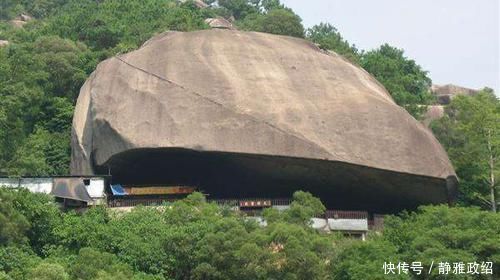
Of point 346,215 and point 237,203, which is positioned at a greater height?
point 237,203

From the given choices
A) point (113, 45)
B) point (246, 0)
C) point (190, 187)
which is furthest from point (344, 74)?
point (246, 0)

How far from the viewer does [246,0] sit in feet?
180

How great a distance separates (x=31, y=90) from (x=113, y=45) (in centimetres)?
834

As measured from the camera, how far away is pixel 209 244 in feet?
56.8

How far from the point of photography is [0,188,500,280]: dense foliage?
55.3 feet

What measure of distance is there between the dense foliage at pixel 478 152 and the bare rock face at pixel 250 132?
2.58 meters

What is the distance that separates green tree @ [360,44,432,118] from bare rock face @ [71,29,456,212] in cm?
632

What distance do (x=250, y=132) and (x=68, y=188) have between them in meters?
4.95

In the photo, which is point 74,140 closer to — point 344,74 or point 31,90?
point 31,90

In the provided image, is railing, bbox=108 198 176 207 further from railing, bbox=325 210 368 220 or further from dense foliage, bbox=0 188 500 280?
railing, bbox=325 210 368 220

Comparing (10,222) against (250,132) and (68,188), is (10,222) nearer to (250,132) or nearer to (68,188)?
(68,188)

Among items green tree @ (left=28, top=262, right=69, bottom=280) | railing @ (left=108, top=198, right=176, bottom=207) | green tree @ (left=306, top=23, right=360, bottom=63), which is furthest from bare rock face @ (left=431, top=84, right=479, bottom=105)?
green tree @ (left=28, top=262, right=69, bottom=280)

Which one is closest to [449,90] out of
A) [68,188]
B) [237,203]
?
[237,203]

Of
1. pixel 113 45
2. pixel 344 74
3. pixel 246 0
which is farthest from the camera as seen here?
pixel 246 0
